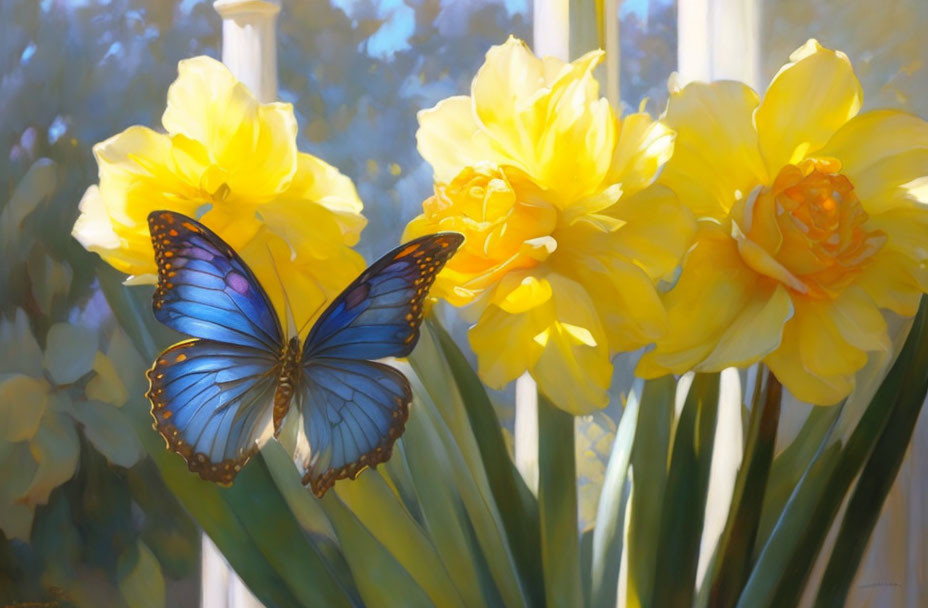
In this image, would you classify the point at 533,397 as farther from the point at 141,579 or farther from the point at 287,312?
the point at 141,579

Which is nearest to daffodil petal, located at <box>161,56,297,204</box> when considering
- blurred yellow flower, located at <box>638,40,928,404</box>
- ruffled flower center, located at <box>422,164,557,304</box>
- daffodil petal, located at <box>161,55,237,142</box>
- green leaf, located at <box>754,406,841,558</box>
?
daffodil petal, located at <box>161,55,237,142</box>

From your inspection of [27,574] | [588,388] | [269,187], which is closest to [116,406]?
[27,574]

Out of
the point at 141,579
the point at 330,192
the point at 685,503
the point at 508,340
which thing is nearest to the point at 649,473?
the point at 685,503

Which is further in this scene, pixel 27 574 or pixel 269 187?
pixel 27 574

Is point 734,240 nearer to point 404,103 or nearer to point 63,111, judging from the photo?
point 404,103

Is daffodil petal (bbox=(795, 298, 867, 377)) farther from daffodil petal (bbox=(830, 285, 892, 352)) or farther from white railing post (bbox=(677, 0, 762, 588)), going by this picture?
white railing post (bbox=(677, 0, 762, 588))

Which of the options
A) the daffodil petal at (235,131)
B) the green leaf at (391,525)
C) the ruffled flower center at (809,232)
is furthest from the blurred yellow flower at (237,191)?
the ruffled flower center at (809,232)

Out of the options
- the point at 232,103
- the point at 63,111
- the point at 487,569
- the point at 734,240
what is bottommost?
the point at 487,569
